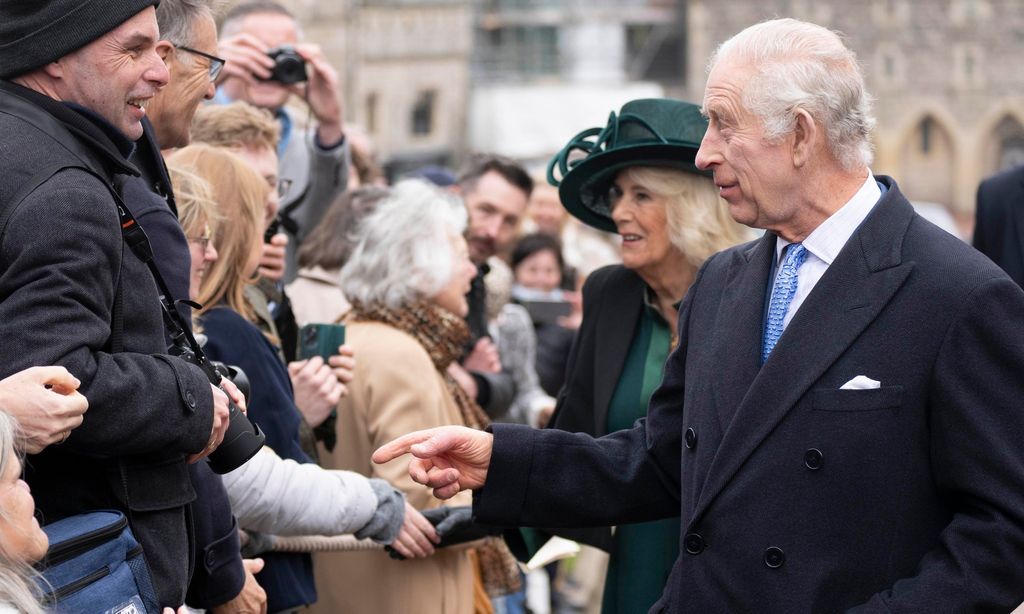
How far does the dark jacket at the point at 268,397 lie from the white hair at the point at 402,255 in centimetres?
81

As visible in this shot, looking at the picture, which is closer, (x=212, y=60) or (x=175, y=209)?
(x=175, y=209)

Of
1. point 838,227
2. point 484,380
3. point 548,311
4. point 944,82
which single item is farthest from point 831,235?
point 944,82

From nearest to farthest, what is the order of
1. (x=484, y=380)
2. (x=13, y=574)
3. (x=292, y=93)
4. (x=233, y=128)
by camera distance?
1. (x=13, y=574)
2. (x=233, y=128)
3. (x=484, y=380)
4. (x=292, y=93)

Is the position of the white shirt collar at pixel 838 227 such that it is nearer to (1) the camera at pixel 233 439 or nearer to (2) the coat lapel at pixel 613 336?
(1) the camera at pixel 233 439

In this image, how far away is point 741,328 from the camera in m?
2.98

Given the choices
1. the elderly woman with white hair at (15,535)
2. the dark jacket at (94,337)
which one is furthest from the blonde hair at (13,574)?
the dark jacket at (94,337)

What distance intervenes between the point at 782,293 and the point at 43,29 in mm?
1561

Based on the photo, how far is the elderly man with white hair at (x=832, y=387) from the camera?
2.64 m

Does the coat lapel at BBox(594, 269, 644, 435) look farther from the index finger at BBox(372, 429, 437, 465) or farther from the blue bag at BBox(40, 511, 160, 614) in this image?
the blue bag at BBox(40, 511, 160, 614)

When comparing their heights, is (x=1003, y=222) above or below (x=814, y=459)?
below

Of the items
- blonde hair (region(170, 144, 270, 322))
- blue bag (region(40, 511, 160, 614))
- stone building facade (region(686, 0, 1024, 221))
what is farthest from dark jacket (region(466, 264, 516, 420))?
stone building facade (region(686, 0, 1024, 221))

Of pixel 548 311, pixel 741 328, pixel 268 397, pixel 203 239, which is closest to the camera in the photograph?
pixel 741 328

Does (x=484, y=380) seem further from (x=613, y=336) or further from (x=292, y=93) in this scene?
(x=613, y=336)

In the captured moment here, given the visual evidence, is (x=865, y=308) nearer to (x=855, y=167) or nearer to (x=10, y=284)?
(x=855, y=167)
